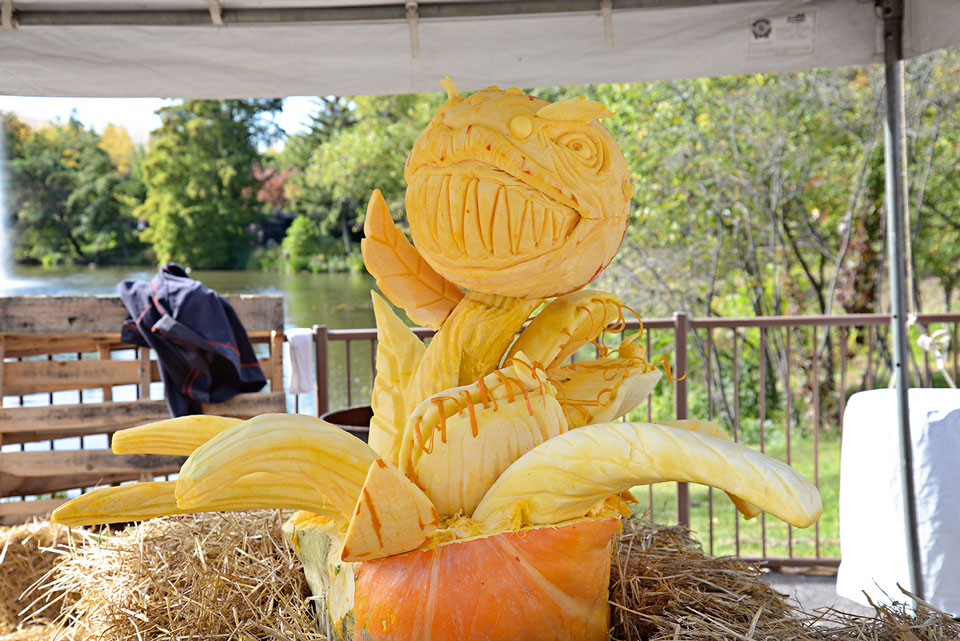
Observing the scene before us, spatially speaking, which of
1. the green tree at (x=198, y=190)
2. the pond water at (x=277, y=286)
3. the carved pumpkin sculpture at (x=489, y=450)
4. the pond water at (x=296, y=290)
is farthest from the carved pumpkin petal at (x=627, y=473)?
the green tree at (x=198, y=190)

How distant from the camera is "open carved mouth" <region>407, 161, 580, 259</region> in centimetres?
116

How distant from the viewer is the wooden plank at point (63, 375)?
323 centimetres

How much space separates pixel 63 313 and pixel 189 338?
2.01ft

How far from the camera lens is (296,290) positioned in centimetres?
1160

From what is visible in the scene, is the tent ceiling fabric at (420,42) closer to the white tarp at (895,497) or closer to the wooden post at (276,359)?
the white tarp at (895,497)

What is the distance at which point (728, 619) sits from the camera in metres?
1.32

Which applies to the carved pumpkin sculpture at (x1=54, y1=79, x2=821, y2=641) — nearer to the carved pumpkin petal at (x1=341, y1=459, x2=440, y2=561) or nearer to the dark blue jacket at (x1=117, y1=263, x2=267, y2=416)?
the carved pumpkin petal at (x1=341, y1=459, x2=440, y2=561)

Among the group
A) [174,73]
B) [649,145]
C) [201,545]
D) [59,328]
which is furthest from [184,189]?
[201,545]

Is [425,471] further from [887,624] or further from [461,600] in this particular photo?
[887,624]

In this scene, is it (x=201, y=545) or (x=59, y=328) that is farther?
(x=59, y=328)

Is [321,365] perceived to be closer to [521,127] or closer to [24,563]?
[24,563]

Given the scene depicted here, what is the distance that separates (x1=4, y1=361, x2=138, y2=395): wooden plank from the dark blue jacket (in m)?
0.18

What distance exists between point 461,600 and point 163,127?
1321 cm

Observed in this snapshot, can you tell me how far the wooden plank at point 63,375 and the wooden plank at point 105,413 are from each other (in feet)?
0.42
